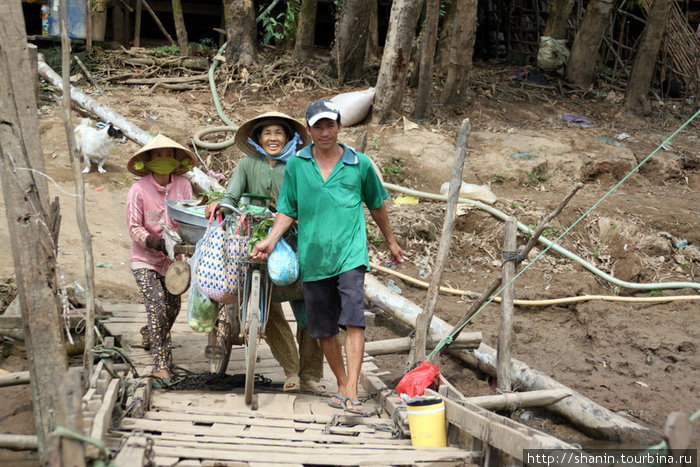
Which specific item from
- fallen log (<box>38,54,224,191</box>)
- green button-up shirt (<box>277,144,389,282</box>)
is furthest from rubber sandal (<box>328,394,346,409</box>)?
fallen log (<box>38,54,224,191</box>)

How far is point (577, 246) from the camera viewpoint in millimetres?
8680

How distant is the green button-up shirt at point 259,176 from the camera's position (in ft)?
15.2

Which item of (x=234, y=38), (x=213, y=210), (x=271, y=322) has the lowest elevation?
(x=271, y=322)

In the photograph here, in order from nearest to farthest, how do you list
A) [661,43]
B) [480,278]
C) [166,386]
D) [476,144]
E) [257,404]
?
[257,404]
[166,386]
[480,278]
[476,144]
[661,43]

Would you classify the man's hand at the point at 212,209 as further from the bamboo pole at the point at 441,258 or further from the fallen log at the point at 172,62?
the fallen log at the point at 172,62

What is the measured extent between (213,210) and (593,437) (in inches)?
113

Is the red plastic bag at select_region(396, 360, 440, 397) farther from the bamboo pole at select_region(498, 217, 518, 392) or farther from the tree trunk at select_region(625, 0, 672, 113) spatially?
the tree trunk at select_region(625, 0, 672, 113)

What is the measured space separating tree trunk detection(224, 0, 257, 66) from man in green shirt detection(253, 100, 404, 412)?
863 centimetres

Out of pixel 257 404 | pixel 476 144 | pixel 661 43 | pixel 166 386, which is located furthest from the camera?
pixel 661 43

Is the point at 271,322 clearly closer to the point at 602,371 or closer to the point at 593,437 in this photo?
the point at 593,437

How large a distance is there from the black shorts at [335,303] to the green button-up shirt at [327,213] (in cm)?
6

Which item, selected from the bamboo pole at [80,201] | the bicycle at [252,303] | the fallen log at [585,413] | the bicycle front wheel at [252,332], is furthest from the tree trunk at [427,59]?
the bamboo pole at [80,201]

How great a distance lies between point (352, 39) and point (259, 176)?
7.65 m

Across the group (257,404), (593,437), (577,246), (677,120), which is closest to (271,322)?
(257,404)
